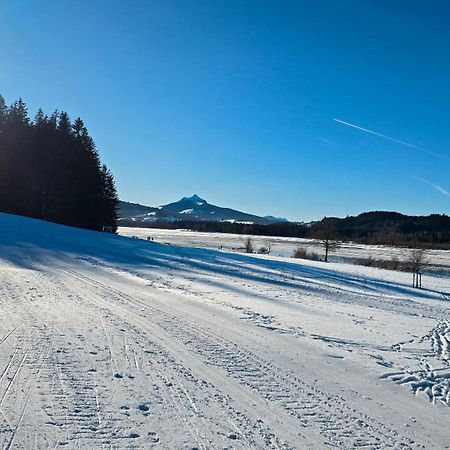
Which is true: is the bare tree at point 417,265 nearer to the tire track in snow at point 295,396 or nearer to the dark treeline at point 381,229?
the tire track in snow at point 295,396

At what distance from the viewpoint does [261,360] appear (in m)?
6.88

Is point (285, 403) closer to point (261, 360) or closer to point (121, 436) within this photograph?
point (261, 360)

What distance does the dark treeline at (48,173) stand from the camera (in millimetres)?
44344

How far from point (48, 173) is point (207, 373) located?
4446 cm

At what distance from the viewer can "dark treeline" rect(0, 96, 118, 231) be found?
44.3m

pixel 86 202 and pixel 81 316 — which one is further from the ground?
pixel 86 202

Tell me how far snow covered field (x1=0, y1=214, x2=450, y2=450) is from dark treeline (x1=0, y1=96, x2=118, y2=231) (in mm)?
35229

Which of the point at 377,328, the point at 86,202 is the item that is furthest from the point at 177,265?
the point at 86,202

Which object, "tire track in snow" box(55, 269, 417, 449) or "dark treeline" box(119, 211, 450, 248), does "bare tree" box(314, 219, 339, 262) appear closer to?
"dark treeline" box(119, 211, 450, 248)

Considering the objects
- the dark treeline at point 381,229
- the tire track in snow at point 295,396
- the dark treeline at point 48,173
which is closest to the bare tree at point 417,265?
the tire track in snow at point 295,396

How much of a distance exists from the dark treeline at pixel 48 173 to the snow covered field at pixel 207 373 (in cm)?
3523

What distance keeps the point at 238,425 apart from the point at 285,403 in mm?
931

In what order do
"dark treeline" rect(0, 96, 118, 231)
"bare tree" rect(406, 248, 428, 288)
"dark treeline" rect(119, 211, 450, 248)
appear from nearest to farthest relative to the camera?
"bare tree" rect(406, 248, 428, 288) → "dark treeline" rect(0, 96, 118, 231) → "dark treeline" rect(119, 211, 450, 248)

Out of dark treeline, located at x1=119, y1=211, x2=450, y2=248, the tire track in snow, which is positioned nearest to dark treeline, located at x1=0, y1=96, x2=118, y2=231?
the tire track in snow
